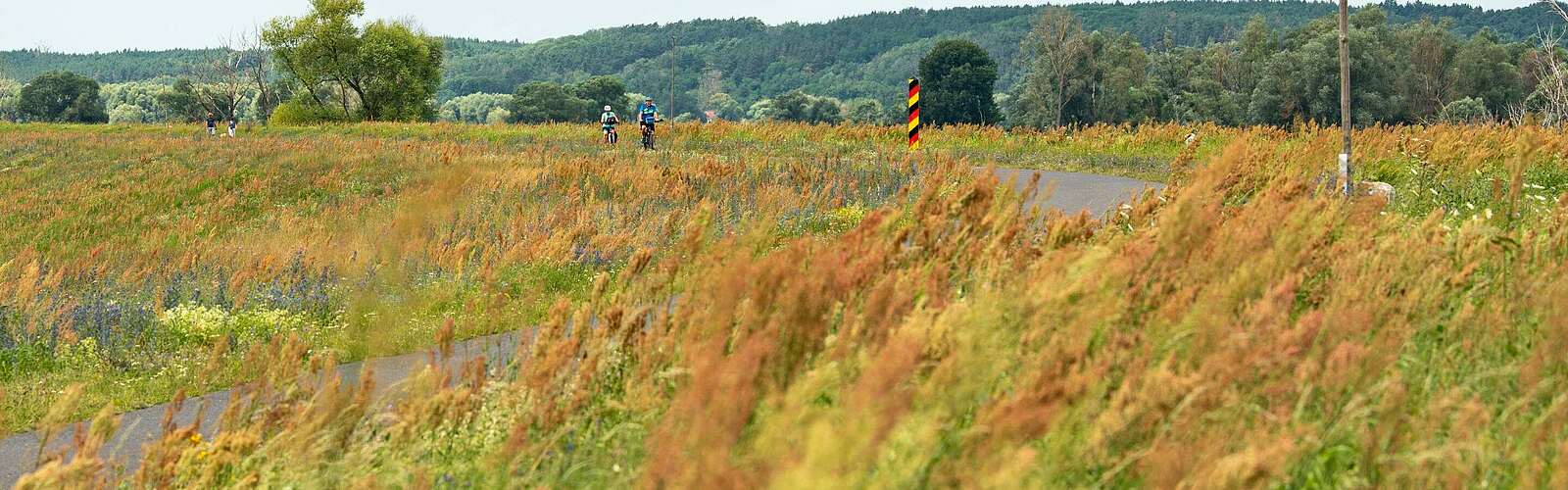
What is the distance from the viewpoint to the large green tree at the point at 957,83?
8612 cm

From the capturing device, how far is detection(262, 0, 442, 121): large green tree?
78.8m

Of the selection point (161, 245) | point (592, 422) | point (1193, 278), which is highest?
point (1193, 278)

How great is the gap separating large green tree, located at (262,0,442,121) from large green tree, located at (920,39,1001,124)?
3251cm

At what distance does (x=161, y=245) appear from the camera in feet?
58.7

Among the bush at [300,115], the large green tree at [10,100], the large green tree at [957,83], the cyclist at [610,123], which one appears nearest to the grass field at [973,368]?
the cyclist at [610,123]

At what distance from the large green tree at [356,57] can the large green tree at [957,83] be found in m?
32.5

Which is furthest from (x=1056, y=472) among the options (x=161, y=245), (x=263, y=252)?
(x=161, y=245)

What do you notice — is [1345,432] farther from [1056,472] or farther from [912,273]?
[912,273]

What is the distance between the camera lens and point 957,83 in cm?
8662

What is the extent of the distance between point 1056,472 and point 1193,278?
1495mm

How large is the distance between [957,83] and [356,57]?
37828 mm

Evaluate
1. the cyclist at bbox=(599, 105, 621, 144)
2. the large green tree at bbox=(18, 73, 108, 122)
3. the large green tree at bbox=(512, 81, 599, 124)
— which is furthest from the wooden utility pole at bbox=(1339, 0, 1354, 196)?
the large green tree at bbox=(18, 73, 108, 122)

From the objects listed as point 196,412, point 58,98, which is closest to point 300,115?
point 58,98

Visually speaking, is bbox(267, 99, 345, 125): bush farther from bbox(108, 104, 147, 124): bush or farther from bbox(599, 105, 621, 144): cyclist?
bbox(108, 104, 147, 124): bush
